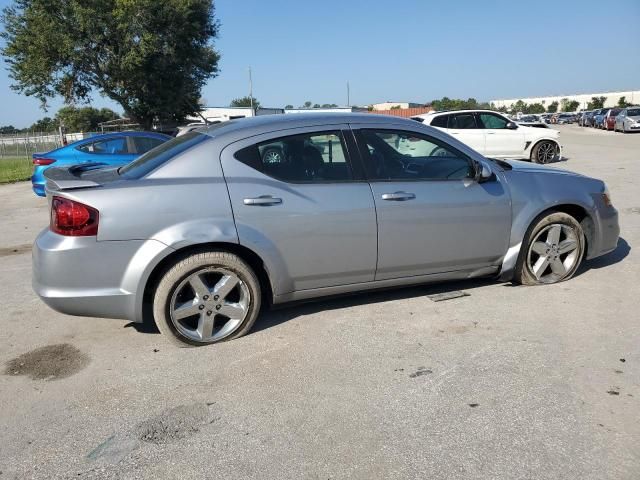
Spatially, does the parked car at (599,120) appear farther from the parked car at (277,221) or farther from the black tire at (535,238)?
the parked car at (277,221)

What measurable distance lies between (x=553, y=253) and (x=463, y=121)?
9967mm

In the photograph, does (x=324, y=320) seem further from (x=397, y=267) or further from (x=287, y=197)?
(x=287, y=197)

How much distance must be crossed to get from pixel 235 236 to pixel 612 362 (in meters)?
2.60

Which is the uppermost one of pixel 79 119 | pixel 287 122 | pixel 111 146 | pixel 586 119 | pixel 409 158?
pixel 79 119

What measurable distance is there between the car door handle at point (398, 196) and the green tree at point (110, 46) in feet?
88.6

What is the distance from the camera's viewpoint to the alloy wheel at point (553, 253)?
4516 millimetres

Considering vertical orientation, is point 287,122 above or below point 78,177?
above

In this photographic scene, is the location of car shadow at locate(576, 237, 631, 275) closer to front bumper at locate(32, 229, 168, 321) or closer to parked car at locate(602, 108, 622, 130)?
front bumper at locate(32, 229, 168, 321)

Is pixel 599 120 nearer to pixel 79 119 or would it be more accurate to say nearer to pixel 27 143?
pixel 27 143

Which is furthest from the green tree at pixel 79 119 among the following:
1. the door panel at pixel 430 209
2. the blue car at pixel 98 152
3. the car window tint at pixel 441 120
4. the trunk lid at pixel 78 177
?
the door panel at pixel 430 209

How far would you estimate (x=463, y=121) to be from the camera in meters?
13.8

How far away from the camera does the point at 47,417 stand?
2.92 metres

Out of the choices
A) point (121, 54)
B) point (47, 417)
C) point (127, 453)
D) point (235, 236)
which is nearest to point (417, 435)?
point (127, 453)

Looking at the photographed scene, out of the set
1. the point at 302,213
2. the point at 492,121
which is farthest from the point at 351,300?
the point at 492,121
